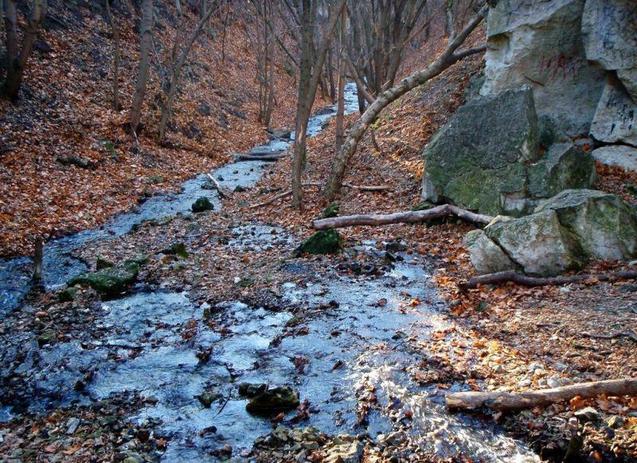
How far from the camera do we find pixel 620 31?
382 inches

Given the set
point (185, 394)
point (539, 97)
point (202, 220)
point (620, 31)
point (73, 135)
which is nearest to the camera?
point (185, 394)

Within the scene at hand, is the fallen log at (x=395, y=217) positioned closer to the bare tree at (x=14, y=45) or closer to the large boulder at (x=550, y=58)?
the large boulder at (x=550, y=58)

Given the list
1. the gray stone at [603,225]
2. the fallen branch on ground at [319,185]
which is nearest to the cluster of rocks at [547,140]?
the gray stone at [603,225]

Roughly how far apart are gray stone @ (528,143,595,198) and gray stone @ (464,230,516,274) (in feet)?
6.33

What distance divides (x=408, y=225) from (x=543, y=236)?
3.71 m

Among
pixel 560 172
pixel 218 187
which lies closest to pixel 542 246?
pixel 560 172

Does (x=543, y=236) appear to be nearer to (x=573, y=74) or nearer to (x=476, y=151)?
(x=476, y=151)

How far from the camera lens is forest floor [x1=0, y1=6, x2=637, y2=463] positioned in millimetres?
4719

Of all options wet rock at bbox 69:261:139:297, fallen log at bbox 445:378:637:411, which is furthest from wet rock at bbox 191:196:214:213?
fallen log at bbox 445:378:637:411

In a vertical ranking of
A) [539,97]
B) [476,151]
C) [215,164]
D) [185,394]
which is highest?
[215,164]

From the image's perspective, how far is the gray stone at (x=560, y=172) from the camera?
29.8 feet

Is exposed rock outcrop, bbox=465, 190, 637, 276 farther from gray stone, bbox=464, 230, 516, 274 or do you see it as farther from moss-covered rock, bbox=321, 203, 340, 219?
moss-covered rock, bbox=321, 203, 340, 219

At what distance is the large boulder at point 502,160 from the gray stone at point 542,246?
72.4 inches

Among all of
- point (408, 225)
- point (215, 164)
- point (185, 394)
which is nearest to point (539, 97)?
point (408, 225)
